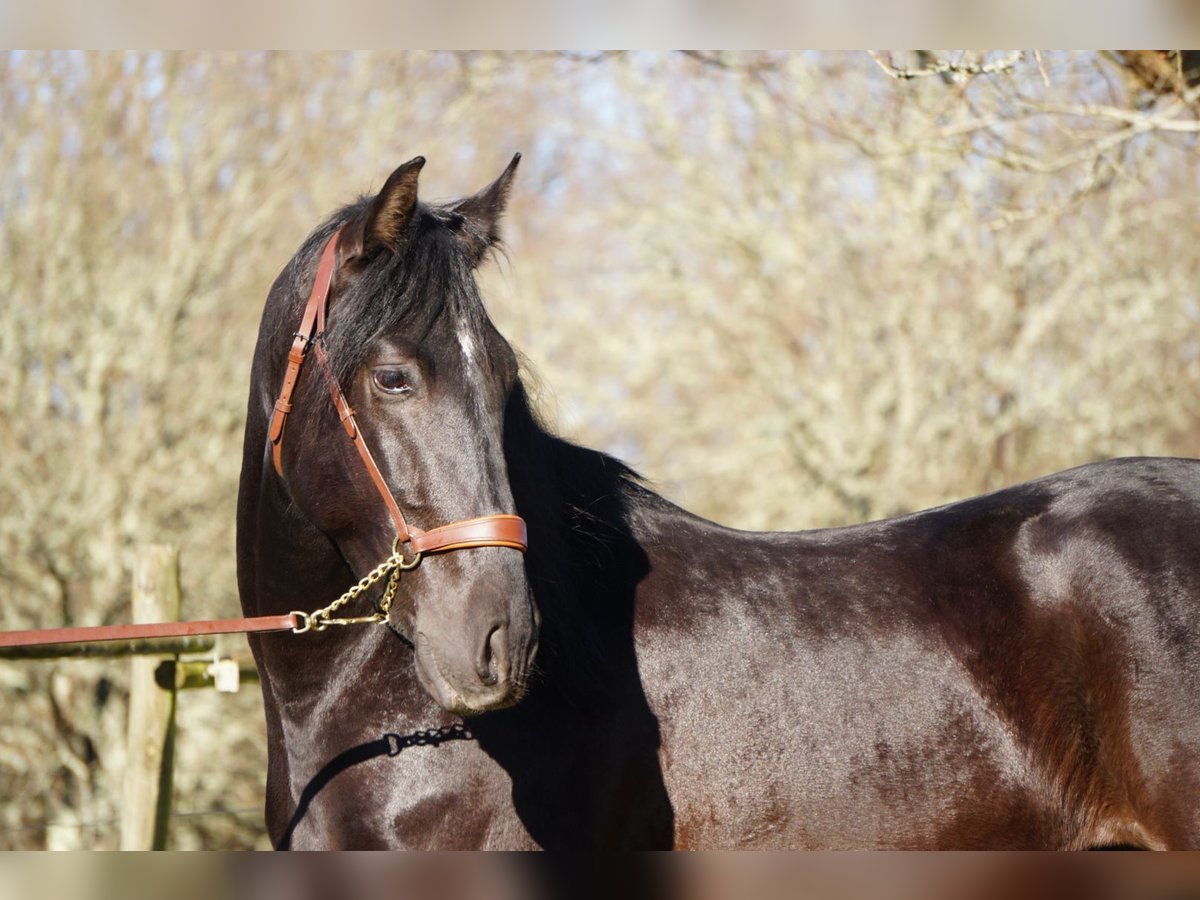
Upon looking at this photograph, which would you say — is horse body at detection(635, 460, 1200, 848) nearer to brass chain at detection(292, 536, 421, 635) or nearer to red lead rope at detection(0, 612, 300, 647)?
brass chain at detection(292, 536, 421, 635)

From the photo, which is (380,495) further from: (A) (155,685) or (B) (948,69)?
→ (A) (155,685)

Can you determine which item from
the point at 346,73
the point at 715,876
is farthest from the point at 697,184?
the point at 715,876

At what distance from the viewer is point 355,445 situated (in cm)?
274

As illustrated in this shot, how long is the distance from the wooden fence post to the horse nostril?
13.7 ft

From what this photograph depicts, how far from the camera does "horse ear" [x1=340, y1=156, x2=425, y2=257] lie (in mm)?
2723

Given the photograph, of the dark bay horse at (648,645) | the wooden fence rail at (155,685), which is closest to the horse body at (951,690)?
the dark bay horse at (648,645)

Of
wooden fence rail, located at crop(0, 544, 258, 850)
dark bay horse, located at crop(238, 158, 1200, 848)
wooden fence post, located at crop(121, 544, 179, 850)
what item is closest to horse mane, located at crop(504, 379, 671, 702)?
dark bay horse, located at crop(238, 158, 1200, 848)

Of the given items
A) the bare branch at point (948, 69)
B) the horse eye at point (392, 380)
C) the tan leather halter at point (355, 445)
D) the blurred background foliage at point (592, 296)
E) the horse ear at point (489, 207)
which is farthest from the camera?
the blurred background foliage at point (592, 296)

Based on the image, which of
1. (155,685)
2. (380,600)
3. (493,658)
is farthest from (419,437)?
(155,685)

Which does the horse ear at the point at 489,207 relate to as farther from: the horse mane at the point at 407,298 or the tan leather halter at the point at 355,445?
the tan leather halter at the point at 355,445

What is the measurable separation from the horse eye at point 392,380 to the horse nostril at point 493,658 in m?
0.64

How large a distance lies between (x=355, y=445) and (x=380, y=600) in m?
0.39

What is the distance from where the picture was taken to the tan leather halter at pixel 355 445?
2.57 m

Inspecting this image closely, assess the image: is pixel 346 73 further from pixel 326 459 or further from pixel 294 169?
pixel 326 459
